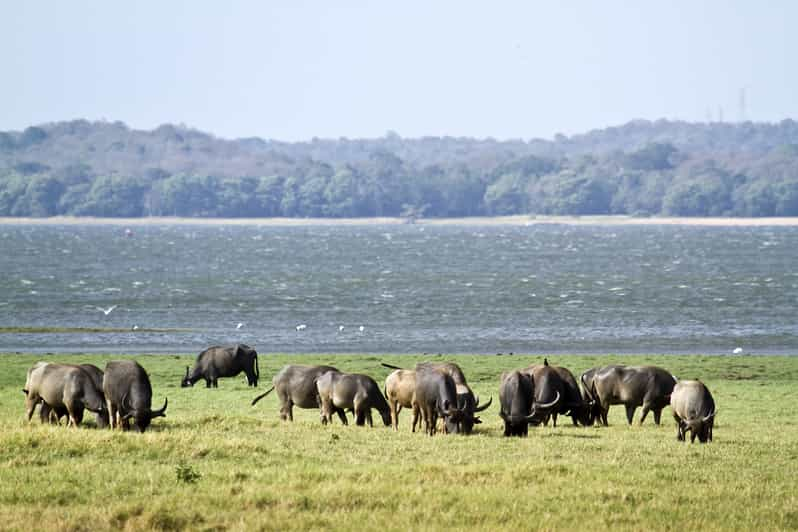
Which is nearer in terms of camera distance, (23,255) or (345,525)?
(345,525)

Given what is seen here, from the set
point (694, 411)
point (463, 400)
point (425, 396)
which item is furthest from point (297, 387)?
point (694, 411)

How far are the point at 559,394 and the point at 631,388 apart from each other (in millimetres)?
1886

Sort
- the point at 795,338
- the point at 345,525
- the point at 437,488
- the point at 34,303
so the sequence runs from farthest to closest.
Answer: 1. the point at 34,303
2. the point at 795,338
3. the point at 437,488
4. the point at 345,525

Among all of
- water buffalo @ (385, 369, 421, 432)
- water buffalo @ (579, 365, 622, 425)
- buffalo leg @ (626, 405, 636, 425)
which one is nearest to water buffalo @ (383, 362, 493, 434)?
water buffalo @ (385, 369, 421, 432)

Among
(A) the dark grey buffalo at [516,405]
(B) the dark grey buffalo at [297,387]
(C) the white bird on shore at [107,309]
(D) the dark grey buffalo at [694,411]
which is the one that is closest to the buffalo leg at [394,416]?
(B) the dark grey buffalo at [297,387]

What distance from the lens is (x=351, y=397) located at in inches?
959

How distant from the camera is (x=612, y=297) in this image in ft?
245

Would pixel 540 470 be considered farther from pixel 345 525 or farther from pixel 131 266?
pixel 131 266

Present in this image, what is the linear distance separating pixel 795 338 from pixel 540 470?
3587 centimetres

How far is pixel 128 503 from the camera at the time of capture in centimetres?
1628

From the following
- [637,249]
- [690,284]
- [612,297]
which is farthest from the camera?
[637,249]

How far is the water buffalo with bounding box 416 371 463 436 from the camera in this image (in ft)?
74.5

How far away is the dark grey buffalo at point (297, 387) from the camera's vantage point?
25.4m

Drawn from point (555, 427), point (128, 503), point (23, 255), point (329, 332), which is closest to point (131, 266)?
point (23, 255)
